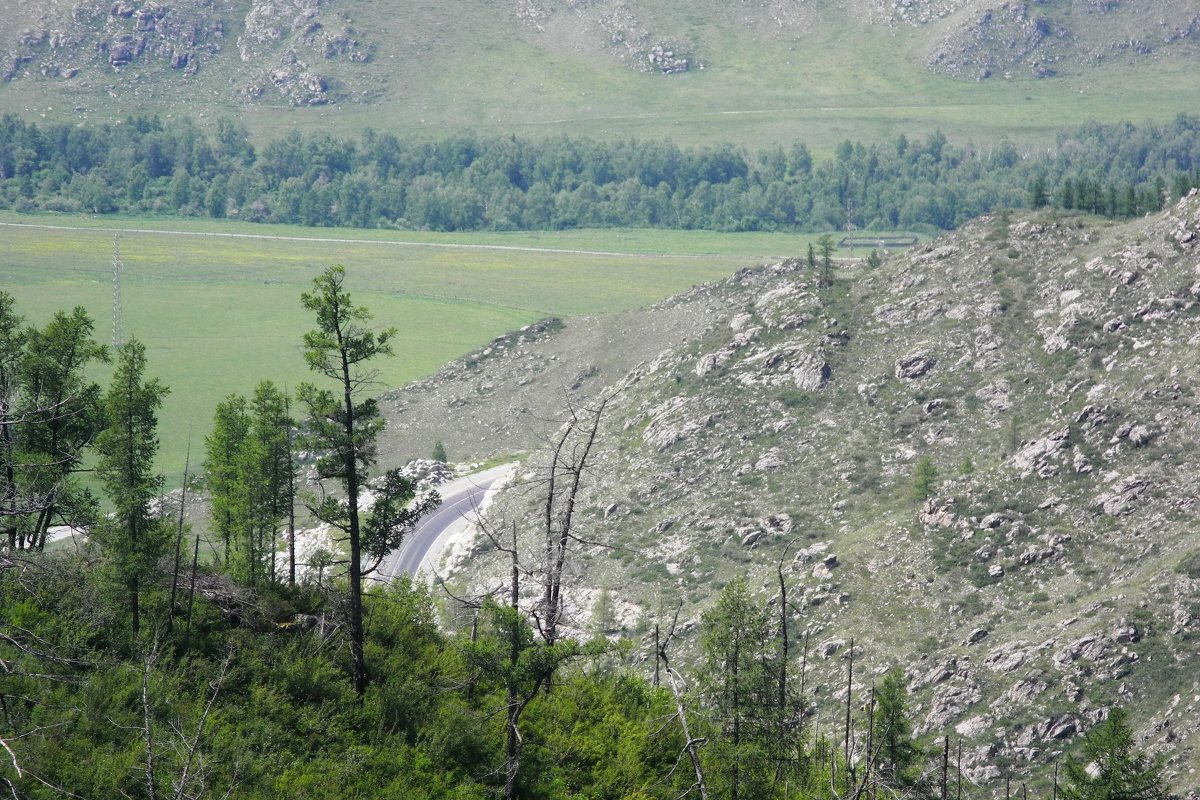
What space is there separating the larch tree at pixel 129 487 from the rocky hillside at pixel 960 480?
75.8ft

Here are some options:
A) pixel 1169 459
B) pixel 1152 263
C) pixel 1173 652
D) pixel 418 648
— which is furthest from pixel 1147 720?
pixel 1152 263

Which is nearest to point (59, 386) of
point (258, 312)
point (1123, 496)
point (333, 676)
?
point (333, 676)

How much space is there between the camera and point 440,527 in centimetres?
9275

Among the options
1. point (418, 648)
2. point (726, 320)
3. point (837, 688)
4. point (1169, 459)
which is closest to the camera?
point (418, 648)

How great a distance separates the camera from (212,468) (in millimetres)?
56688

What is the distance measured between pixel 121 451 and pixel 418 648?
1158 cm

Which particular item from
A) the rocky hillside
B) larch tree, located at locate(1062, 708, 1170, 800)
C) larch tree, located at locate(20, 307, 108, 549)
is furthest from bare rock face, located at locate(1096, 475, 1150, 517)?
larch tree, located at locate(20, 307, 108, 549)

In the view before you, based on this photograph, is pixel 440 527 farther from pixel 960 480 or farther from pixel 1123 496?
pixel 1123 496

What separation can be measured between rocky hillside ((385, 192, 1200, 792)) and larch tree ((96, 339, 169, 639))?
2311 cm

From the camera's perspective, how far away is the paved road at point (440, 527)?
8519 cm

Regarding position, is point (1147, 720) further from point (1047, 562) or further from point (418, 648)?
point (418, 648)

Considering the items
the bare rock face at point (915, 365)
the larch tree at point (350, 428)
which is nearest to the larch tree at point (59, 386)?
the larch tree at point (350, 428)

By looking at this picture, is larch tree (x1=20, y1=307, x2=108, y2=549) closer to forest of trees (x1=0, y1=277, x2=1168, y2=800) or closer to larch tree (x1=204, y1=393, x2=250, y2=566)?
forest of trees (x1=0, y1=277, x2=1168, y2=800)

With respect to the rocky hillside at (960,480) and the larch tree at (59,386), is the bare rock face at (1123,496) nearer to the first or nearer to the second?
the rocky hillside at (960,480)
